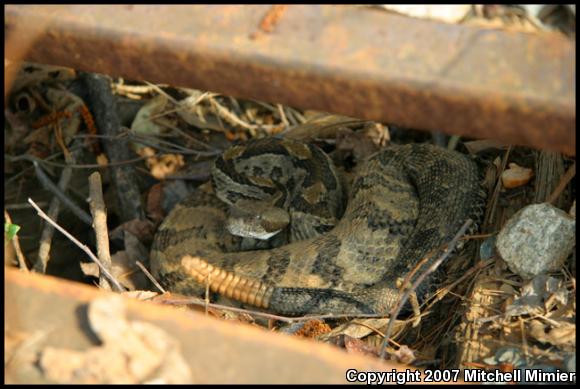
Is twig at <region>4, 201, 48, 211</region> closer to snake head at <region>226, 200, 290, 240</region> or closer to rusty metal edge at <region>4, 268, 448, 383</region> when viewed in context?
snake head at <region>226, 200, 290, 240</region>

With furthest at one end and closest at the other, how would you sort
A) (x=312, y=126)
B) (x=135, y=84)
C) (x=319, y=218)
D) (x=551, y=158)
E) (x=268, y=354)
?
(x=135, y=84) < (x=312, y=126) < (x=319, y=218) < (x=551, y=158) < (x=268, y=354)

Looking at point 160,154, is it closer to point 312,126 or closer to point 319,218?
point 312,126

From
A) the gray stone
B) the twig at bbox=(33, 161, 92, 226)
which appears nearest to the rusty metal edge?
the gray stone

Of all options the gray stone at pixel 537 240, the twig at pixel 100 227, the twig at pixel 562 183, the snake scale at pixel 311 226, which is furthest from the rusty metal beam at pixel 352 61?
the snake scale at pixel 311 226

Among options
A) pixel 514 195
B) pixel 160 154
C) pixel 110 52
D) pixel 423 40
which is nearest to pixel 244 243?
pixel 160 154

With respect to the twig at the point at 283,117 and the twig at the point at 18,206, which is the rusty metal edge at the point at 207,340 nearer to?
the twig at the point at 18,206

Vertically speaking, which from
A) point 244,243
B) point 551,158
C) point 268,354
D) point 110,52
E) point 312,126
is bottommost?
point 244,243

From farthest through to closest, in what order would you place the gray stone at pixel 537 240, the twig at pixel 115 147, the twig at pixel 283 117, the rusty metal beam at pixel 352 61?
the twig at pixel 283 117 < the twig at pixel 115 147 < the gray stone at pixel 537 240 < the rusty metal beam at pixel 352 61
